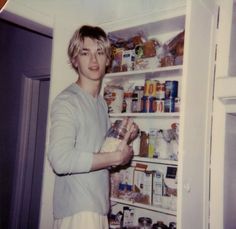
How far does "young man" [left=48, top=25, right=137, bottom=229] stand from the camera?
1.09 meters

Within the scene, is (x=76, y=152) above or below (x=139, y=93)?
below

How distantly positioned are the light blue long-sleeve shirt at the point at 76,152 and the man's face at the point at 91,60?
10cm

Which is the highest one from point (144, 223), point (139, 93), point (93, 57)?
point (93, 57)

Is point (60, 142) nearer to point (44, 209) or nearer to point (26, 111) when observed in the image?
point (44, 209)

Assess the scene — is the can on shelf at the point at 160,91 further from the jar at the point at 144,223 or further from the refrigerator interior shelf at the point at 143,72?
the jar at the point at 144,223

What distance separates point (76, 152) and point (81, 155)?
0.08ft

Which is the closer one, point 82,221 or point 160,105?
point 82,221

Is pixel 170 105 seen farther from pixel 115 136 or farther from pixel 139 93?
pixel 115 136

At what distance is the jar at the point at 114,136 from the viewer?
4.06 ft

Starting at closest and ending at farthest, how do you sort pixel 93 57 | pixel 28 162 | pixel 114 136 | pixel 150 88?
pixel 114 136, pixel 93 57, pixel 150 88, pixel 28 162

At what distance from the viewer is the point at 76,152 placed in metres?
1.10

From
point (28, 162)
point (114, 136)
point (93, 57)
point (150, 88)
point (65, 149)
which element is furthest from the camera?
point (28, 162)

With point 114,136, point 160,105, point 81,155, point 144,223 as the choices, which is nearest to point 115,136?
point 114,136

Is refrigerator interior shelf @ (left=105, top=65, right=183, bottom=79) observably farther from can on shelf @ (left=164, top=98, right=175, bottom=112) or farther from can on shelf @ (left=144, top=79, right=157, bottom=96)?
can on shelf @ (left=164, top=98, right=175, bottom=112)
